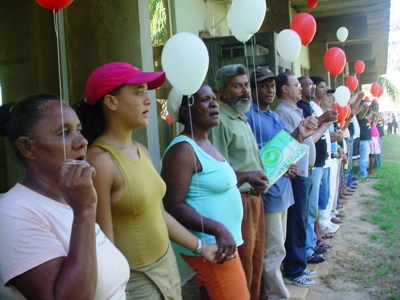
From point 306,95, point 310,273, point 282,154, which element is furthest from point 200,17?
point 310,273

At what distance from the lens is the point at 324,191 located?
18.2 ft

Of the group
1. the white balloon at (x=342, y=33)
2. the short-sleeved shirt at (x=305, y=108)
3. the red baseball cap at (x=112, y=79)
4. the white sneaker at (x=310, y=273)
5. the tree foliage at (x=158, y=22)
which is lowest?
the white sneaker at (x=310, y=273)

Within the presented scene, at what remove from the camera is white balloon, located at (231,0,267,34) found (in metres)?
3.34

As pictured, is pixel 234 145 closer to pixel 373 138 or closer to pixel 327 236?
pixel 327 236

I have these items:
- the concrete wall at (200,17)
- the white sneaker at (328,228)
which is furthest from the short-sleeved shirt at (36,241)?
the white sneaker at (328,228)

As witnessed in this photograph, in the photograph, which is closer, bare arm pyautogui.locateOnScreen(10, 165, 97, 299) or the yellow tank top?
bare arm pyautogui.locateOnScreen(10, 165, 97, 299)

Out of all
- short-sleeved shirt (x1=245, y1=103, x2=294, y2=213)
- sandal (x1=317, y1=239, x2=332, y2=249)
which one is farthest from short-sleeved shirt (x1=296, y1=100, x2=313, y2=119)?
sandal (x1=317, y1=239, x2=332, y2=249)

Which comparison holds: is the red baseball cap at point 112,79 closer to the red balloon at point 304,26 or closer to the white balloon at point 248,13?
the white balloon at point 248,13

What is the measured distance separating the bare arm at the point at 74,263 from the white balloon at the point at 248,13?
2.38 metres

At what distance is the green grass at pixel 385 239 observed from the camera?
4400 millimetres

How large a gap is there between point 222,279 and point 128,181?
37.6 inches

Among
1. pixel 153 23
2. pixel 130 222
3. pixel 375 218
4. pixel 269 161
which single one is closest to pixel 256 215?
pixel 269 161

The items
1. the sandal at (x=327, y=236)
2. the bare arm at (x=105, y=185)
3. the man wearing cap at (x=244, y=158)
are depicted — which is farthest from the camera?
the sandal at (x=327, y=236)

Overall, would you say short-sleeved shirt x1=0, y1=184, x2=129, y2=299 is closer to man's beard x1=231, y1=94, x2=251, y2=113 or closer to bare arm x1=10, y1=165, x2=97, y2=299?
bare arm x1=10, y1=165, x2=97, y2=299
